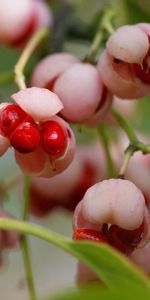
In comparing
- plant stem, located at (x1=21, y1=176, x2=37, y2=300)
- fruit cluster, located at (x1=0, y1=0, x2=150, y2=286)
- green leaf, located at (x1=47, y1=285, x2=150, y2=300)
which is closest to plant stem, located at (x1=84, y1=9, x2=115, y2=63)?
fruit cluster, located at (x1=0, y1=0, x2=150, y2=286)

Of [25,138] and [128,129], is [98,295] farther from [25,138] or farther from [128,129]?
[128,129]

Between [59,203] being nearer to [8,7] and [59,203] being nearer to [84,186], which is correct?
[84,186]

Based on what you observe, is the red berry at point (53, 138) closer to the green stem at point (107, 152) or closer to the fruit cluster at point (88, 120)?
the fruit cluster at point (88, 120)

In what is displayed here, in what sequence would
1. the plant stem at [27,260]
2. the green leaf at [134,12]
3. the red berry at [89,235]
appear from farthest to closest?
1. the green leaf at [134,12]
2. the plant stem at [27,260]
3. the red berry at [89,235]

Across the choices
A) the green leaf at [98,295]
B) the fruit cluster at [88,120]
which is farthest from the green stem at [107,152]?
the green leaf at [98,295]

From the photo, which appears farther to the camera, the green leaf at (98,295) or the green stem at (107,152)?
the green stem at (107,152)

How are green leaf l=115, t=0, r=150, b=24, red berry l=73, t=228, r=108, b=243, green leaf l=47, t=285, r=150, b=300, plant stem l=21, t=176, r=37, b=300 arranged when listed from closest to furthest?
green leaf l=47, t=285, r=150, b=300 < red berry l=73, t=228, r=108, b=243 < plant stem l=21, t=176, r=37, b=300 < green leaf l=115, t=0, r=150, b=24

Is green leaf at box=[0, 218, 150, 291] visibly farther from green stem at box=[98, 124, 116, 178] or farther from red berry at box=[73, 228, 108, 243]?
green stem at box=[98, 124, 116, 178]
